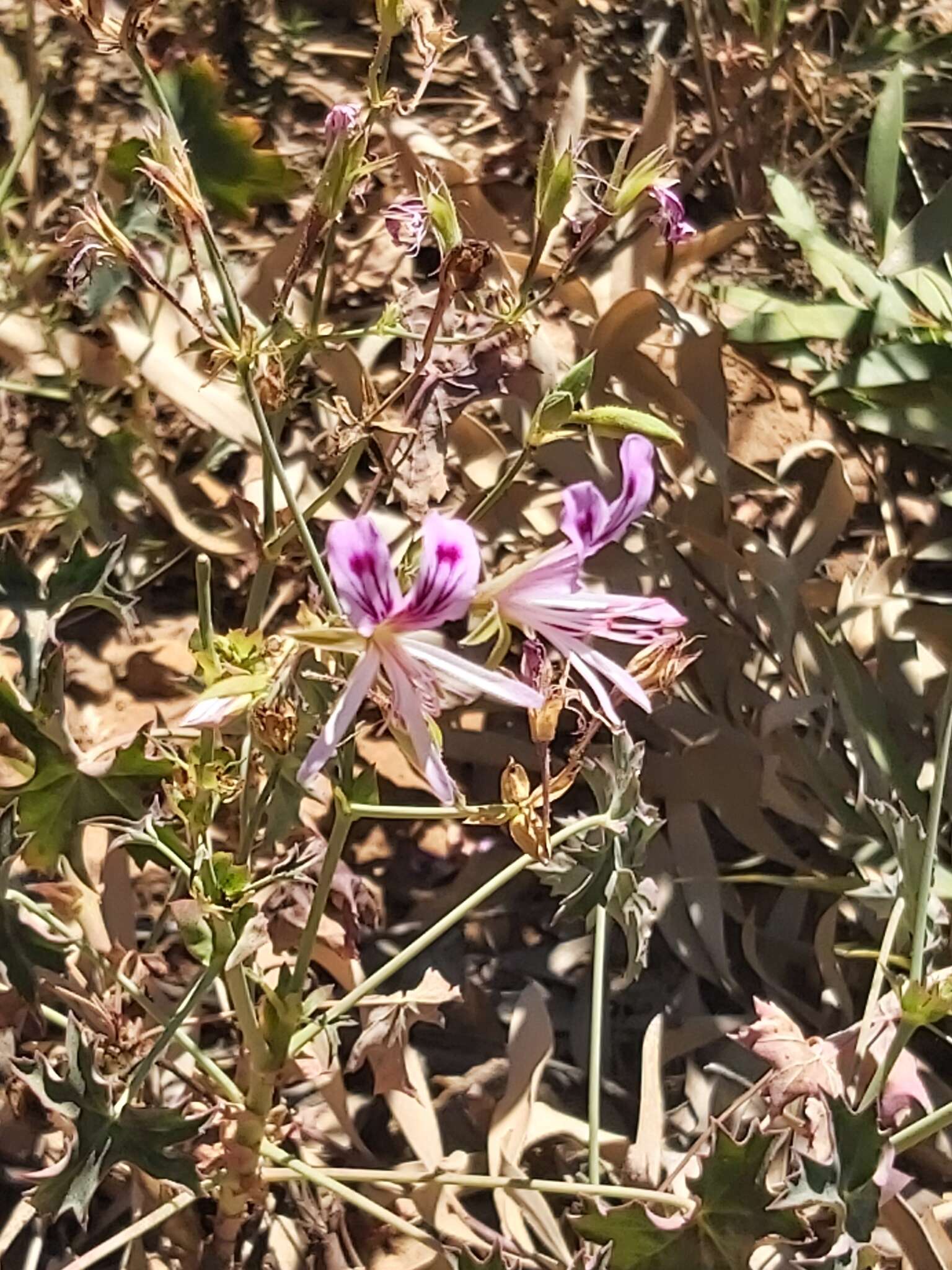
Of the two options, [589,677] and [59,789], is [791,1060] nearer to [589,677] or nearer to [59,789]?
[589,677]

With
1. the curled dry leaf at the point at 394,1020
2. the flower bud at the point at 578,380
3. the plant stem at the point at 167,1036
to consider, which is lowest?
the curled dry leaf at the point at 394,1020

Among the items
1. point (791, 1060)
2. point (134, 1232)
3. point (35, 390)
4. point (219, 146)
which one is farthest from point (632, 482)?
point (35, 390)

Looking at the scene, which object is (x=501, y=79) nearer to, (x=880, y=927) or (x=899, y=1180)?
(x=880, y=927)

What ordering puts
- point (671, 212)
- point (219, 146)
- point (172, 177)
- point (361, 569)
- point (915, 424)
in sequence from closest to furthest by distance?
point (361, 569), point (172, 177), point (671, 212), point (219, 146), point (915, 424)

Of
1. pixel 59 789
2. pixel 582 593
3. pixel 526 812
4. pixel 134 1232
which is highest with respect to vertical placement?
pixel 582 593

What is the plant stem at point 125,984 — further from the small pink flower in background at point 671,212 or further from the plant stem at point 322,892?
the small pink flower in background at point 671,212

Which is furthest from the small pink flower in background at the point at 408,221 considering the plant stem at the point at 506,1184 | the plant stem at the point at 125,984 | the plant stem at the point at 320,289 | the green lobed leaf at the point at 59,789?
the plant stem at the point at 506,1184
